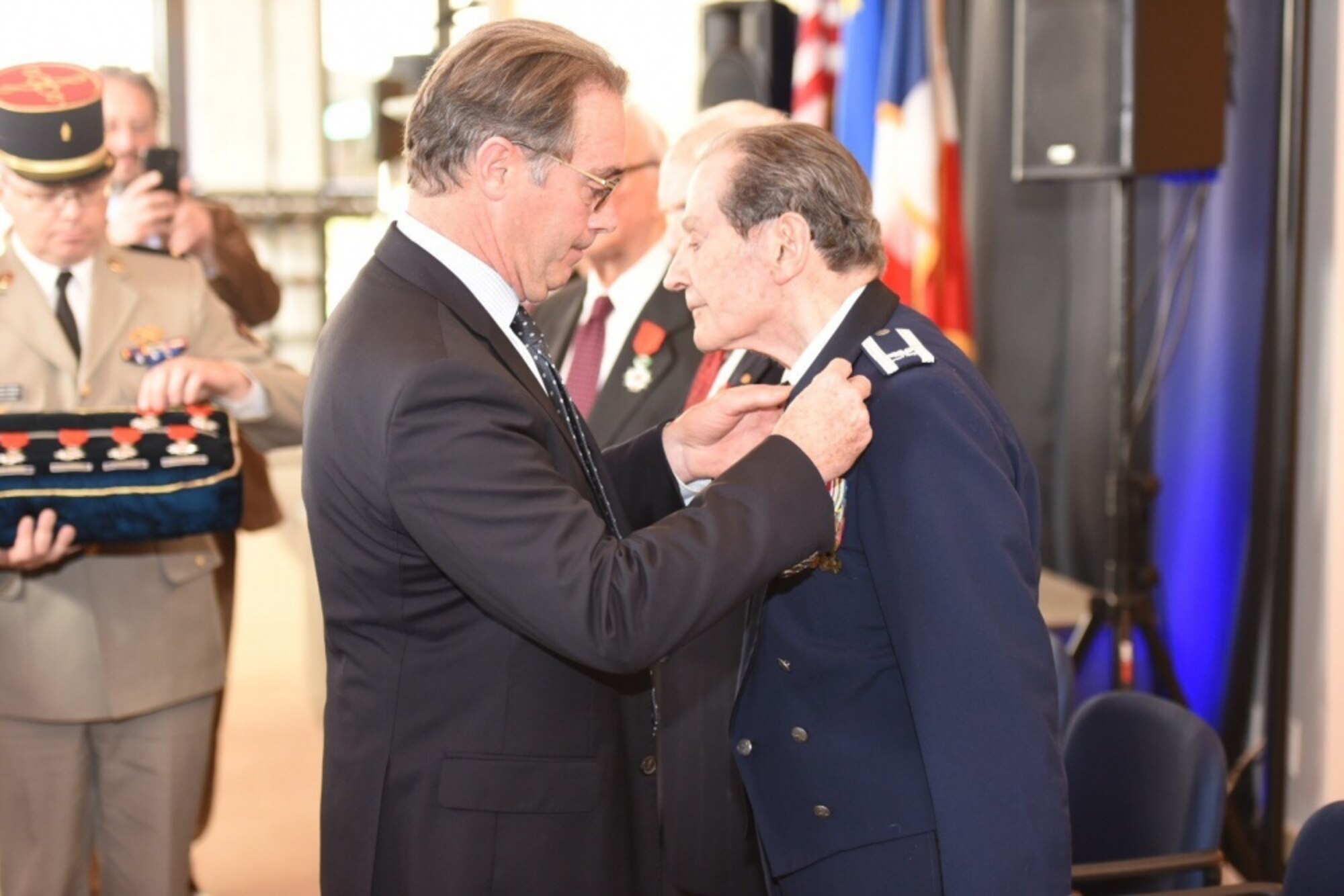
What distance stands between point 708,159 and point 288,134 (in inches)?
444

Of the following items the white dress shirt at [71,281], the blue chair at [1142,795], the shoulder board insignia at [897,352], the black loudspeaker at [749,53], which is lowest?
the blue chair at [1142,795]

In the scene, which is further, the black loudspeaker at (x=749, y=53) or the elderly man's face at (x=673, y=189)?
the black loudspeaker at (x=749, y=53)

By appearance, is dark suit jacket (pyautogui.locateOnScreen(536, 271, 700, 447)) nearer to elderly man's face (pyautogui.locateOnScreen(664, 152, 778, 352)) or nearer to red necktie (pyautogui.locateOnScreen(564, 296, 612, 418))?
red necktie (pyautogui.locateOnScreen(564, 296, 612, 418))

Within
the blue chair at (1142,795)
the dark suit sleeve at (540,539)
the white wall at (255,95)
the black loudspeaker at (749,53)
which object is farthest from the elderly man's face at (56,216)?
the white wall at (255,95)

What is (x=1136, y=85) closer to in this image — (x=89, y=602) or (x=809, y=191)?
(x=809, y=191)

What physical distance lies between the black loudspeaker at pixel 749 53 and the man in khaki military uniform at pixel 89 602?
10.3 feet

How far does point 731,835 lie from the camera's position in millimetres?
2453

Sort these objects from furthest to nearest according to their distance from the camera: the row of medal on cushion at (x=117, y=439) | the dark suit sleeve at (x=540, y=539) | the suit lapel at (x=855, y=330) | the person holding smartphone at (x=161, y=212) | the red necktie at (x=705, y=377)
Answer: the person holding smartphone at (x=161, y=212), the red necktie at (x=705, y=377), the row of medal on cushion at (x=117, y=439), the suit lapel at (x=855, y=330), the dark suit sleeve at (x=540, y=539)

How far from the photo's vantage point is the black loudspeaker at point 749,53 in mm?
5480

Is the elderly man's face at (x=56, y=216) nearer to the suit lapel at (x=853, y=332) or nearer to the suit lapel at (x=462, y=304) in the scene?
the suit lapel at (x=462, y=304)

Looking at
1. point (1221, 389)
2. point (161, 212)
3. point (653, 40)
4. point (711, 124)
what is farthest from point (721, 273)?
A: point (653, 40)

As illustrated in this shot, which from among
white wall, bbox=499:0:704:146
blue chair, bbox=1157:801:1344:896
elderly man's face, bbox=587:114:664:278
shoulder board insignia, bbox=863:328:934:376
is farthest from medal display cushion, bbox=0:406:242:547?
white wall, bbox=499:0:704:146

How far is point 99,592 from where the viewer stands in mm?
2578

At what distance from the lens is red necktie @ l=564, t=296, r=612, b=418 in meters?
3.13
